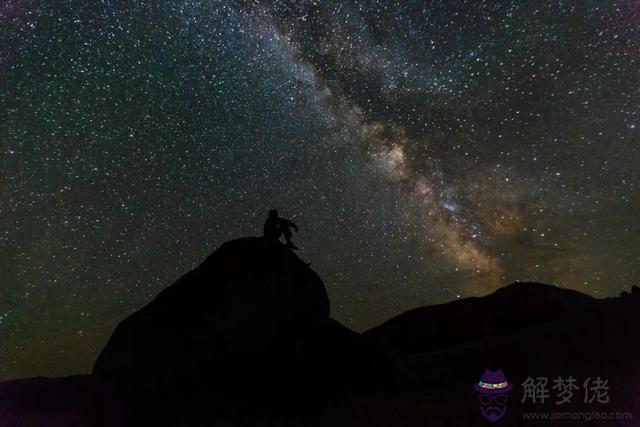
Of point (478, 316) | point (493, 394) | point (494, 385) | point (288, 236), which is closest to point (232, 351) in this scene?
point (288, 236)

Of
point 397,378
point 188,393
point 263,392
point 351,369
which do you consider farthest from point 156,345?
point 397,378

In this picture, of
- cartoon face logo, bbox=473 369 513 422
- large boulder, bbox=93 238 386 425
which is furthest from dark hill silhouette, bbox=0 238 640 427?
cartoon face logo, bbox=473 369 513 422

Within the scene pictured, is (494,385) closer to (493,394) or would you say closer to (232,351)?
(493,394)

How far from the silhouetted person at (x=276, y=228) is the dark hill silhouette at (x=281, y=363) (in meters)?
0.27

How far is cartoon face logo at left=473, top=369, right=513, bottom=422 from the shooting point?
817 centimetres

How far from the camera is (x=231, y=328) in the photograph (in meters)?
10.3

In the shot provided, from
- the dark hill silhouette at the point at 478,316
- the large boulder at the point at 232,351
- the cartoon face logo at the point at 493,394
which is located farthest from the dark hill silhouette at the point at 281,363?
the dark hill silhouette at the point at 478,316

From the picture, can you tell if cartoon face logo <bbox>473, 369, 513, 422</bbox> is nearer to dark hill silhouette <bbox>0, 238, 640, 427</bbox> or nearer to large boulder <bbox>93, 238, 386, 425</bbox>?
dark hill silhouette <bbox>0, 238, 640, 427</bbox>

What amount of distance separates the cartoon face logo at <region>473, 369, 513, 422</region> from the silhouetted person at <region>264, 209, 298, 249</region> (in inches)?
247

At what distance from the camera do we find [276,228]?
39.1 ft

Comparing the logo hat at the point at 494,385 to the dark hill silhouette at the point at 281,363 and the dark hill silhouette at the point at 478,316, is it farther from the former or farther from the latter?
the dark hill silhouette at the point at 478,316

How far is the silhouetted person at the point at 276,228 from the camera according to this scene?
11.8m

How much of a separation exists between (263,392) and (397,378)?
3.90m

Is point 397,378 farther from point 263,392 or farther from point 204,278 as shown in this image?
point 204,278
